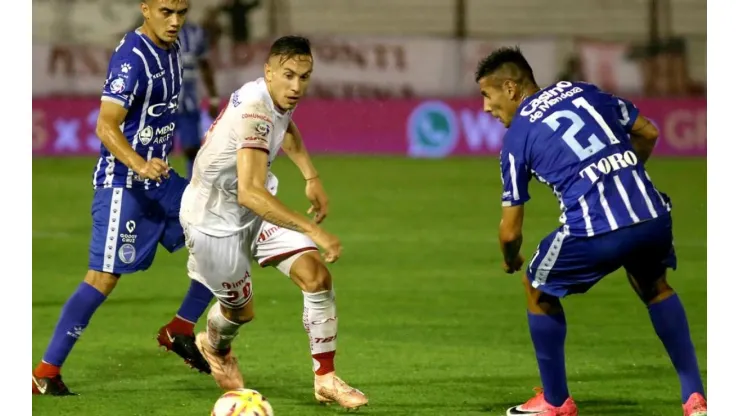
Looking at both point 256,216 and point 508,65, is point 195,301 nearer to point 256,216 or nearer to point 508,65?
point 256,216

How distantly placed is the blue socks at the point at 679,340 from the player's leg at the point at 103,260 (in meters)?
2.61

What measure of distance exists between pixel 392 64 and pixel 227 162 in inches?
617

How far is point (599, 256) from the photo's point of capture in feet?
18.3

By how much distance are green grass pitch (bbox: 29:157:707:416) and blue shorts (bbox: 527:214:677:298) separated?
0.81 m

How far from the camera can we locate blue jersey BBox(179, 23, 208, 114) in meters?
13.4

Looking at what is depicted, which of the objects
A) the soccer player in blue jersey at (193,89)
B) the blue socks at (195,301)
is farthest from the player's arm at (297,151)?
the soccer player in blue jersey at (193,89)

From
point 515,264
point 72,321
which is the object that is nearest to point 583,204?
point 515,264

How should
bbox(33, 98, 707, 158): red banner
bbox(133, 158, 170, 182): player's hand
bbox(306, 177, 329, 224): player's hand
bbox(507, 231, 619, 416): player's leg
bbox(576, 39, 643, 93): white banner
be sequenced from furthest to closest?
bbox(576, 39, 643, 93): white banner, bbox(33, 98, 707, 158): red banner, bbox(306, 177, 329, 224): player's hand, bbox(133, 158, 170, 182): player's hand, bbox(507, 231, 619, 416): player's leg

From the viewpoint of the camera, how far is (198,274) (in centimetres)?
633

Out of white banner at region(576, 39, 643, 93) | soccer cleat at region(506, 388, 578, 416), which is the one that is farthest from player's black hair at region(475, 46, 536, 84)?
white banner at region(576, 39, 643, 93)

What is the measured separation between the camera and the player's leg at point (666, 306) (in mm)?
5547

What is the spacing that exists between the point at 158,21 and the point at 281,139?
0.95m

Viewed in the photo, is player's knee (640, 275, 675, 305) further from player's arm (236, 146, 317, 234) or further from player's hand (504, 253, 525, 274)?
player's arm (236, 146, 317, 234)
